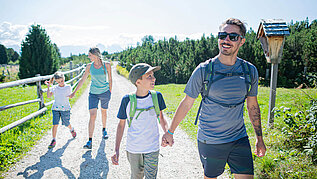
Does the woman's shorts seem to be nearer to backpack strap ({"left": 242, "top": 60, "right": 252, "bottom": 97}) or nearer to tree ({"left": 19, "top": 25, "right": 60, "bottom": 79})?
backpack strap ({"left": 242, "top": 60, "right": 252, "bottom": 97})

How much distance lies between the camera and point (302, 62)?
21.5 m

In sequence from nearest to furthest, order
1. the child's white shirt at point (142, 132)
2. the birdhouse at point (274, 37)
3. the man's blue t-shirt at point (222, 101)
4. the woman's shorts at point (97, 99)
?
the man's blue t-shirt at point (222, 101)
the child's white shirt at point (142, 132)
the woman's shorts at point (97, 99)
the birdhouse at point (274, 37)

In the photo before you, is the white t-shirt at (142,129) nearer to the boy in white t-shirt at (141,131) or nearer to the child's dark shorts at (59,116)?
the boy in white t-shirt at (141,131)

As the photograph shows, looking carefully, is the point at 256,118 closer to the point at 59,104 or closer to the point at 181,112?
the point at 181,112

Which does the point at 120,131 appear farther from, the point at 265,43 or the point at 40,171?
the point at 265,43

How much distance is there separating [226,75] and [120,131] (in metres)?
1.28

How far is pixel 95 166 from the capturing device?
3654mm

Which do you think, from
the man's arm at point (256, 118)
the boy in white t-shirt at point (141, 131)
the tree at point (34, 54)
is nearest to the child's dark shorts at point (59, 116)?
the boy in white t-shirt at point (141, 131)

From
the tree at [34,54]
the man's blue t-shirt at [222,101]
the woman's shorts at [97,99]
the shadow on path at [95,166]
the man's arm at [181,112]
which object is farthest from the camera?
the tree at [34,54]

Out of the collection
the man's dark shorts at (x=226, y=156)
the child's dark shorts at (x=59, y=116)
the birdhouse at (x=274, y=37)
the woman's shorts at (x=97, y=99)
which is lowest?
the child's dark shorts at (x=59, y=116)

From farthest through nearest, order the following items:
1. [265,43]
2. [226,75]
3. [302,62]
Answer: [302,62] → [265,43] → [226,75]

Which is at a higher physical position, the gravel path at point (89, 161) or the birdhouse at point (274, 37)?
the birdhouse at point (274, 37)

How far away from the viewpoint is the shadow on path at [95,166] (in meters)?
3.42

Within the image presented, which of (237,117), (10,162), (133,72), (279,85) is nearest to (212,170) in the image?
(237,117)
